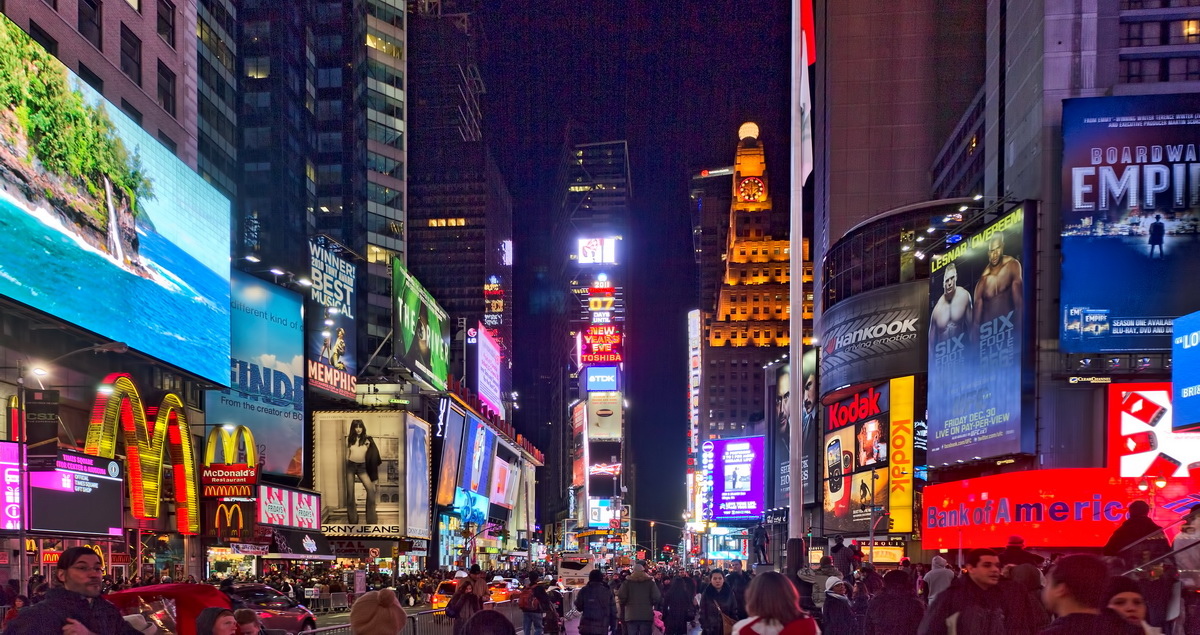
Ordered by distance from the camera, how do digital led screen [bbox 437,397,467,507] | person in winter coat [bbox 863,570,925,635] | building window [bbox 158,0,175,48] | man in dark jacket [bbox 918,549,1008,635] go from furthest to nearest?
digital led screen [bbox 437,397,467,507] < building window [bbox 158,0,175,48] < person in winter coat [bbox 863,570,925,635] < man in dark jacket [bbox 918,549,1008,635]

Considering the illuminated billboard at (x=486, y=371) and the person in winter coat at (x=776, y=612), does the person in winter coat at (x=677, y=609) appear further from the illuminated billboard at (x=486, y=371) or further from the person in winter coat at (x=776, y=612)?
the illuminated billboard at (x=486, y=371)

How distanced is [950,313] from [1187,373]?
911 inches

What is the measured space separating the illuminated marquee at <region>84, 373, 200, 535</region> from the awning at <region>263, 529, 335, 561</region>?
6.84 metres

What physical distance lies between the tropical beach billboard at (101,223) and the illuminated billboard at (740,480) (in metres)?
64.5

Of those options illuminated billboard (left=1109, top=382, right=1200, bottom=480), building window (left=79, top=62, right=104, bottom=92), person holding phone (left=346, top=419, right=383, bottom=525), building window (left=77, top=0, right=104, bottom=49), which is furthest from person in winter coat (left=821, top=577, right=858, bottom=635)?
person holding phone (left=346, top=419, right=383, bottom=525)

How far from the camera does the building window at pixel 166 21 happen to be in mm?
48875

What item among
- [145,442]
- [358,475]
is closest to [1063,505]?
[145,442]

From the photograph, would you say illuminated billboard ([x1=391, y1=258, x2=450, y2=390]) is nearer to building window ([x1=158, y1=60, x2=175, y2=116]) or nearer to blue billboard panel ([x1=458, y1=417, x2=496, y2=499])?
blue billboard panel ([x1=458, y1=417, x2=496, y2=499])

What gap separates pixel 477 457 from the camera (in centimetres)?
9912

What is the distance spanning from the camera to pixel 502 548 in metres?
128

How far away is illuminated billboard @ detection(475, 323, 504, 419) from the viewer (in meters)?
108

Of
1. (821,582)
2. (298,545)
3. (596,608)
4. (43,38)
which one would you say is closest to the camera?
(596,608)

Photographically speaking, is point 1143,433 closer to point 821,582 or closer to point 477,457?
point 821,582

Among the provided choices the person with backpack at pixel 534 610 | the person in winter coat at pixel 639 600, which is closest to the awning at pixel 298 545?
the person with backpack at pixel 534 610
